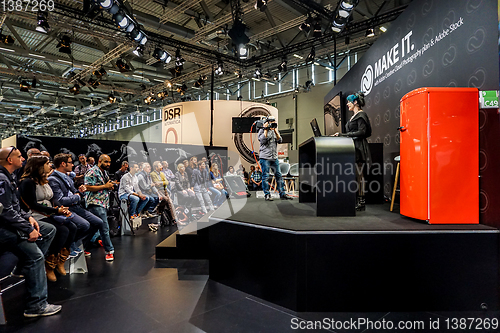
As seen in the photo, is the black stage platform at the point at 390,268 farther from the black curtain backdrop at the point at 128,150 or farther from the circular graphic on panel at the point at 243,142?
→ the circular graphic on panel at the point at 243,142

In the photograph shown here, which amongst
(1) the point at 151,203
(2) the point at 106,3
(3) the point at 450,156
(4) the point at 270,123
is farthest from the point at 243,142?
(3) the point at 450,156

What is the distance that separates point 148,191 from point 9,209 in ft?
13.3

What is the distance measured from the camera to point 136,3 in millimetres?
7723

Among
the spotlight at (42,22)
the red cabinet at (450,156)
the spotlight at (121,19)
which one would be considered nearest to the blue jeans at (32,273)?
the red cabinet at (450,156)

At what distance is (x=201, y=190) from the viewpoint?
6.70m

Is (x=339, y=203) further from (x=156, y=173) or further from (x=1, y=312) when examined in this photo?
(x=156, y=173)

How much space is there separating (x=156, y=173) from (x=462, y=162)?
6.01 m

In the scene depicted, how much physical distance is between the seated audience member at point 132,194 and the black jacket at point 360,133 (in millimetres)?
4431

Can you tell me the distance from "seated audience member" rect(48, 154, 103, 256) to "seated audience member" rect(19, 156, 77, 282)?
10cm

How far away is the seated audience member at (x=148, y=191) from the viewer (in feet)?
20.2

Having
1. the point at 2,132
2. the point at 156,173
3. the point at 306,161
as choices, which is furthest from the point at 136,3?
the point at 2,132

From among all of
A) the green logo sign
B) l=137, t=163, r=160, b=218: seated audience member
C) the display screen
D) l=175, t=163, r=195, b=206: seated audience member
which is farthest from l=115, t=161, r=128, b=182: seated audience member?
the green logo sign

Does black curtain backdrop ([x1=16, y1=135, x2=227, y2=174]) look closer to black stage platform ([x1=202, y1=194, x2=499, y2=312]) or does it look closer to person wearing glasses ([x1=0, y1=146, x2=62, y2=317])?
person wearing glasses ([x1=0, y1=146, x2=62, y2=317])

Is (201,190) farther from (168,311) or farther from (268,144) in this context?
(168,311)
